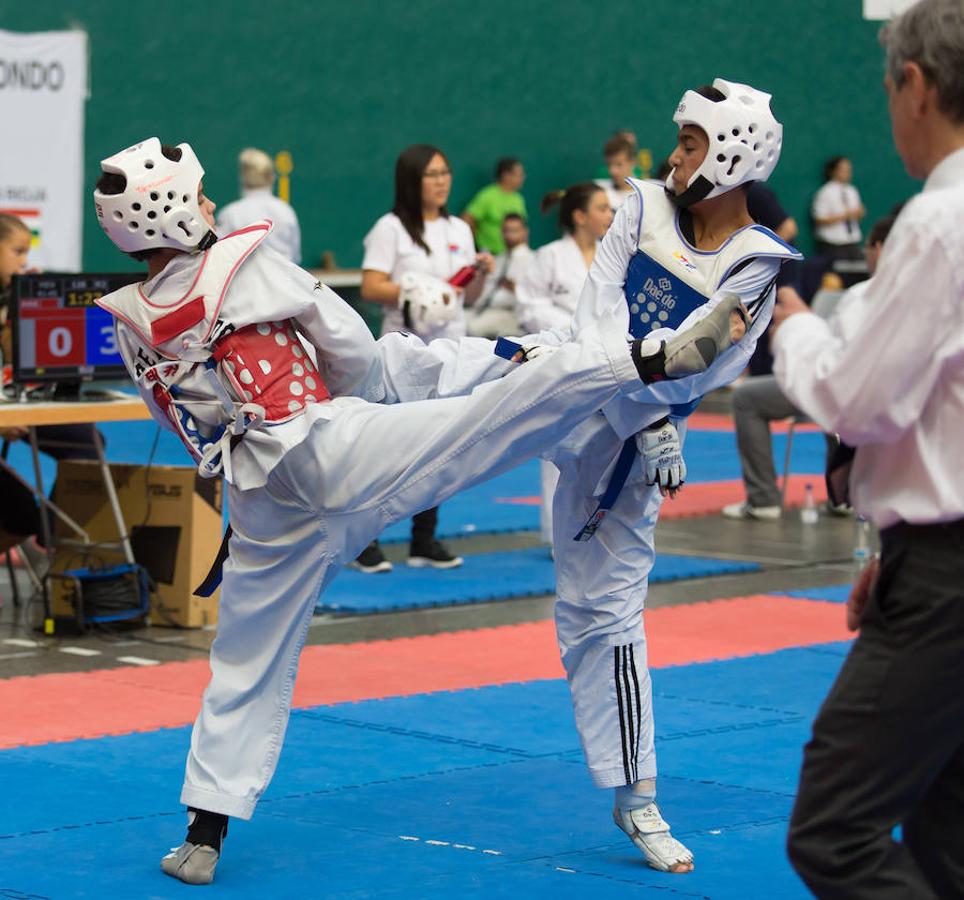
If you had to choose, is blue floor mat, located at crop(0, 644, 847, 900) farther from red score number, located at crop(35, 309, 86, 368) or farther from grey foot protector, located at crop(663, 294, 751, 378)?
red score number, located at crop(35, 309, 86, 368)

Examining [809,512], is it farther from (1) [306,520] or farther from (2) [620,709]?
(1) [306,520]

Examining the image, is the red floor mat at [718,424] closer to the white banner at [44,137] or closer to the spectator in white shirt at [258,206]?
the spectator in white shirt at [258,206]

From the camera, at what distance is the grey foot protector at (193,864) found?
4.21 meters

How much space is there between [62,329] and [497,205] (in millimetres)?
11627

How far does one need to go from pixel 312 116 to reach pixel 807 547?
984 centimetres

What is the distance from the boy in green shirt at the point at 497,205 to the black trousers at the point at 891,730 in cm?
1582

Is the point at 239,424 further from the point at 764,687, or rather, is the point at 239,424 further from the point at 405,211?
the point at 405,211

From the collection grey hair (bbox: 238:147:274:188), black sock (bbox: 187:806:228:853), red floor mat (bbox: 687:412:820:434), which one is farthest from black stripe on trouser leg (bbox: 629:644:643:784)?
grey hair (bbox: 238:147:274:188)

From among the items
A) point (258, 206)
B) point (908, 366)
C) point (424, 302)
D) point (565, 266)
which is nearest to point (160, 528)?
point (424, 302)

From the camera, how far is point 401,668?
22.4 feet

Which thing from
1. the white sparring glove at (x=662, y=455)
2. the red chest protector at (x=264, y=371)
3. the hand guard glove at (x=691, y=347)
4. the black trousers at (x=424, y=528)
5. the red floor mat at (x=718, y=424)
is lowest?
the red floor mat at (x=718, y=424)

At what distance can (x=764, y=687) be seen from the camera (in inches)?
259

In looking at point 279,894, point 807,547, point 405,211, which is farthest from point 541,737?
point 807,547

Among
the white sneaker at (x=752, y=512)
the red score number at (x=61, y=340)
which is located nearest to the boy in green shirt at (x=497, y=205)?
the white sneaker at (x=752, y=512)
